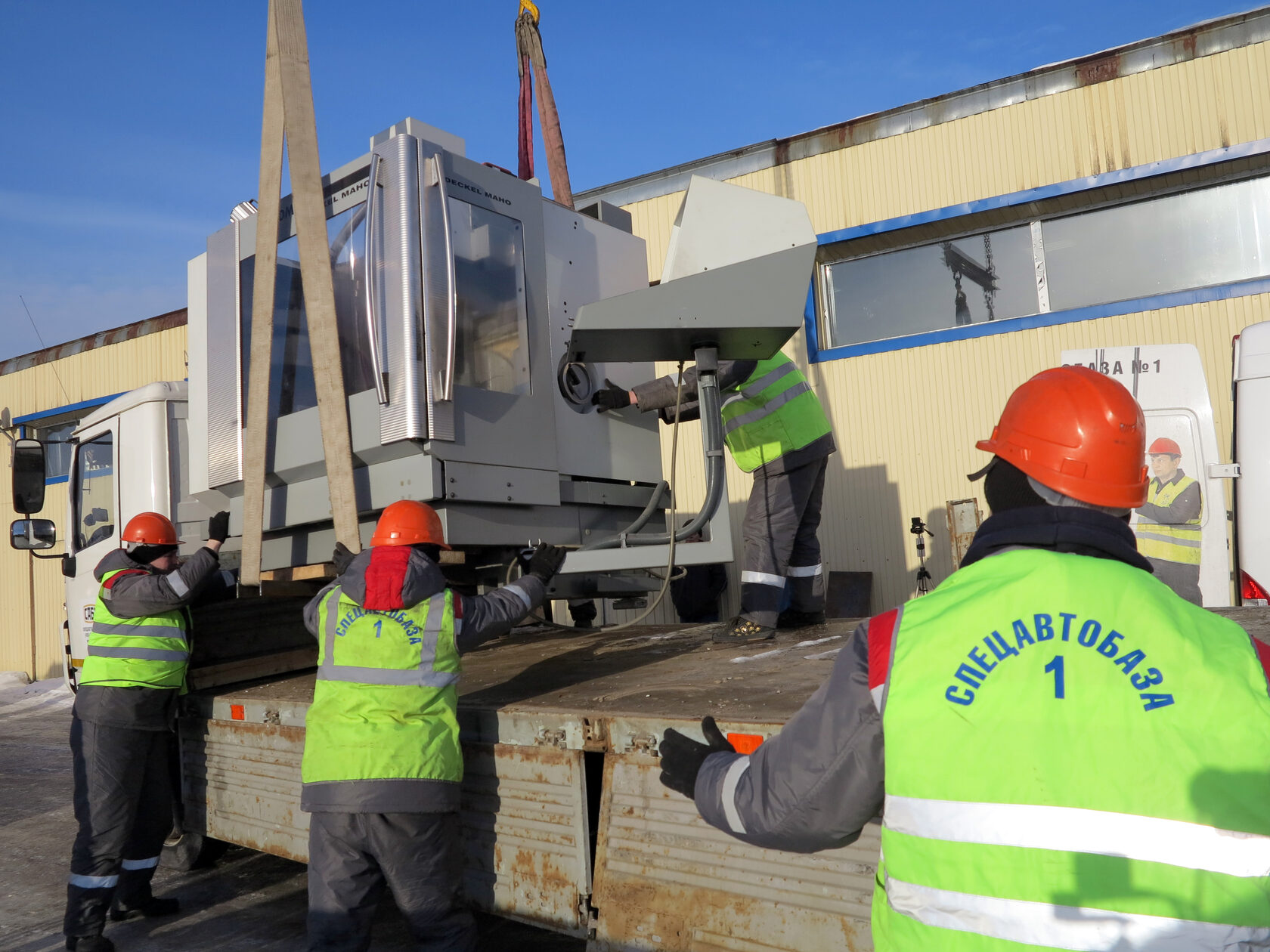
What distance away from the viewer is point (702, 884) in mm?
2424

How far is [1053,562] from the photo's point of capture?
1.27 meters

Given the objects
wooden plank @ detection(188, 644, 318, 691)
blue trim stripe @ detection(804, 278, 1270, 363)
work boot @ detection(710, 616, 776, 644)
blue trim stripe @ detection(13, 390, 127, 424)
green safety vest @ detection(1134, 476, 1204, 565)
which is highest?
blue trim stripe @ detection(13, 390, 127, 424)

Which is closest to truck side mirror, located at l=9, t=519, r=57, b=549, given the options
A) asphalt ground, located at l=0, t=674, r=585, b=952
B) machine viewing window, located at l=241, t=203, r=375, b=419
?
→ asphalt ground, located at l=0, t=674, r=585, b=952

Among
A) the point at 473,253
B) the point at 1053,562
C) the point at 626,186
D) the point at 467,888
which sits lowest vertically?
the point at 467,888

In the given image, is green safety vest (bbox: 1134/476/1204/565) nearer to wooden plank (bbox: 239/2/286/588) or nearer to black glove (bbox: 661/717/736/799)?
black glove (bbox: 661/717/736/799)

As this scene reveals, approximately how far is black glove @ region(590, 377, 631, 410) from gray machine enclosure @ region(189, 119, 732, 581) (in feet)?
0.19

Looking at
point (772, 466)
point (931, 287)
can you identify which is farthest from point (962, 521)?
point (772, 466)

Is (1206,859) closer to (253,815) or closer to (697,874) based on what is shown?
(697,874)

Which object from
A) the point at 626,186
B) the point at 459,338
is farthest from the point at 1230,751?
the point at 626,186

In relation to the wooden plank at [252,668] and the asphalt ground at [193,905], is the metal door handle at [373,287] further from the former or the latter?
the asphalt ground at [193,905]

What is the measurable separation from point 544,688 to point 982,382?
507 centimetres

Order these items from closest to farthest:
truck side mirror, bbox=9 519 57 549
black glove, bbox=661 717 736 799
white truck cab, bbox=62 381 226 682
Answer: black glove, bbox=661 717 736 799, white truck cab, bbox=62 381 226 682, truck side mirror, bbox=9 519 57 549

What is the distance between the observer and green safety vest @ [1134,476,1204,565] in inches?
204

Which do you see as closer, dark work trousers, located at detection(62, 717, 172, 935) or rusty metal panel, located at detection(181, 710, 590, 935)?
rusty metal panel, located at detection(181, 710, 590, 935)
